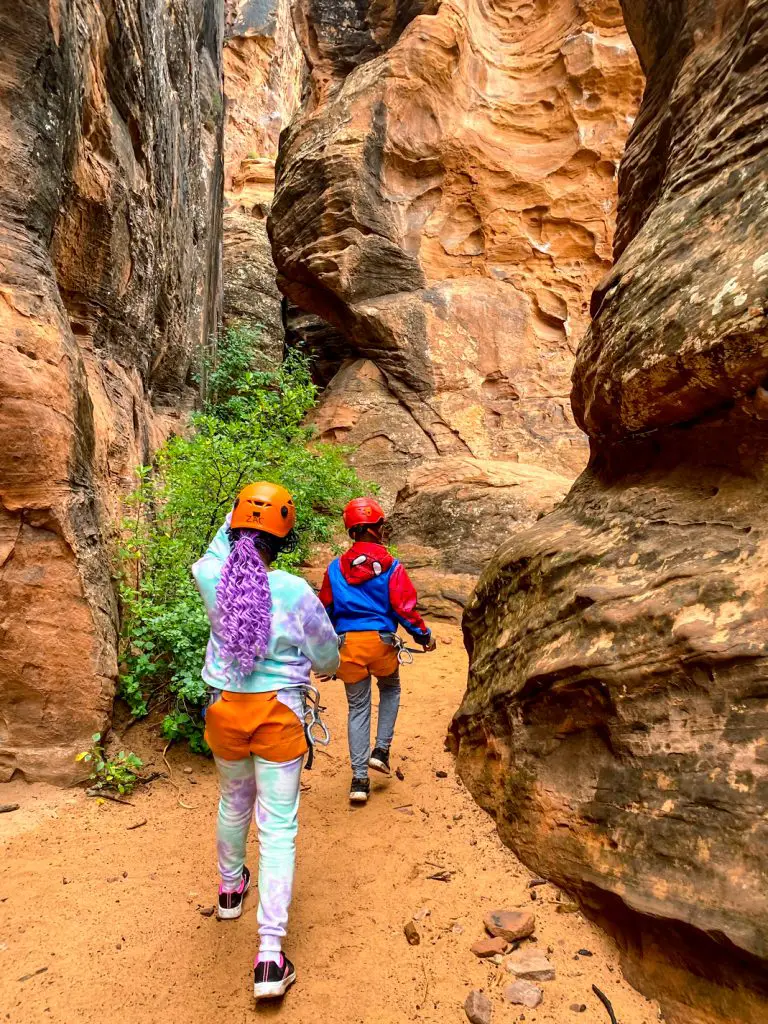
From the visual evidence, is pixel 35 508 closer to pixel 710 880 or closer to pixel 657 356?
pixel 657 356

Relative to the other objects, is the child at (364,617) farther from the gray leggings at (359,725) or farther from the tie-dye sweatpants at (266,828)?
the tie-dye sweatpants at (266,828)

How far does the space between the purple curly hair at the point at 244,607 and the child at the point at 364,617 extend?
1466mm

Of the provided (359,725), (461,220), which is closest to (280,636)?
(359,725)

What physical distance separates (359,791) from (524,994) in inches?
66.1

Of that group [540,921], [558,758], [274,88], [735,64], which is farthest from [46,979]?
[274,88]

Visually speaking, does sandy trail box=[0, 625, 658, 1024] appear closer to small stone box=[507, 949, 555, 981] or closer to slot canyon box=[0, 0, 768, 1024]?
small stone box=[507, 949, 555, 981]

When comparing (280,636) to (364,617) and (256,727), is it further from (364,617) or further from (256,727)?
(364,617)

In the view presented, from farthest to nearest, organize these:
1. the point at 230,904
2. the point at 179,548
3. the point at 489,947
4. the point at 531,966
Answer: the point at 179,548
the point at 230,904
the point at 489,947
the point at 531,966

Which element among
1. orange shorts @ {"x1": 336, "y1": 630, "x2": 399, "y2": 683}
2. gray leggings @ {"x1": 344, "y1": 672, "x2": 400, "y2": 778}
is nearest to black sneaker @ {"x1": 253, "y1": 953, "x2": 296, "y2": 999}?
gray leggings @ {"x1": 344, "y1": 672, "x2": 400, "y2": 778}

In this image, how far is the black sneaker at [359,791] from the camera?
3.87m

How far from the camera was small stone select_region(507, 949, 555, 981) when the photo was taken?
2428 mm

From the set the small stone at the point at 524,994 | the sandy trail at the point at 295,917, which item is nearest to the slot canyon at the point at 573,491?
the sandy trail at the point at 295,917

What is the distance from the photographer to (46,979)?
2492mm

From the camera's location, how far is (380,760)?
4.18 metres
